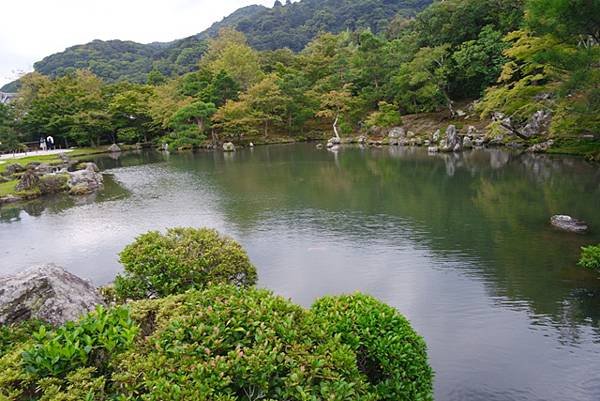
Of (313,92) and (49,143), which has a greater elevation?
(313,92)

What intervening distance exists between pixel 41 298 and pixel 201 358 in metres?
3.80

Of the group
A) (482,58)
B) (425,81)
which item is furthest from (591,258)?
(425,81)

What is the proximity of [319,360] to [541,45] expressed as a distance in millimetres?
25189

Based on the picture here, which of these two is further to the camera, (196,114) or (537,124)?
(196,114)

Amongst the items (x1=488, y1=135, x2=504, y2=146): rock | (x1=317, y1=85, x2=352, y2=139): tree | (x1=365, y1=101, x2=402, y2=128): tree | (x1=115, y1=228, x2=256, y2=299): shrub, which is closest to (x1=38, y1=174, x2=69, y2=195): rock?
(x1=115, y1=228, x2=256, y2=299): shrub

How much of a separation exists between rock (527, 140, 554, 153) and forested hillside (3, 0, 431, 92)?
3165 inches

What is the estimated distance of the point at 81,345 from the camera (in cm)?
363

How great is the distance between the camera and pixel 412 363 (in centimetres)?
480

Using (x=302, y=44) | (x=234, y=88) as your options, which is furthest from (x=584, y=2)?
(x=302, y=44)

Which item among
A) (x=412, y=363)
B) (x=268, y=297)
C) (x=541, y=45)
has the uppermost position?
(x=541, y=45)

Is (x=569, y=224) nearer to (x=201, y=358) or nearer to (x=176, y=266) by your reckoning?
(x=176, y=266)

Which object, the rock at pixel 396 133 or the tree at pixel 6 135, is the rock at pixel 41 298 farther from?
the tree at pixel 6 135

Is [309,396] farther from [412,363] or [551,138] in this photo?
[551,138]

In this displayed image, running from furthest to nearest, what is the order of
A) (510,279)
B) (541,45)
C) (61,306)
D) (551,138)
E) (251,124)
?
(251,124) < (551,138) < (541,45) < (510,279) < (61,306)
